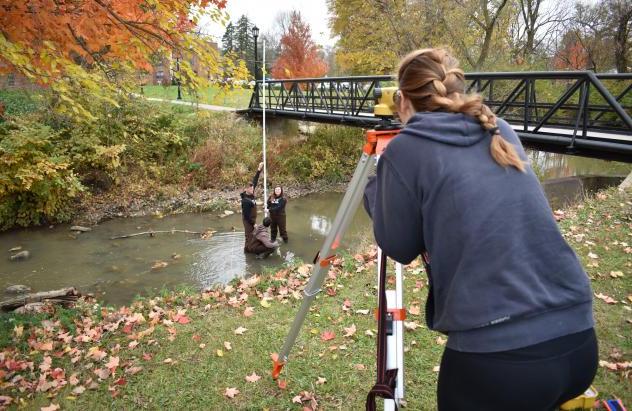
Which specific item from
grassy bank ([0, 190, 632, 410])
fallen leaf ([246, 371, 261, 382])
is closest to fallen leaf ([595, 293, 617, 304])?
grassy bank ([0, 190, 632, 410])

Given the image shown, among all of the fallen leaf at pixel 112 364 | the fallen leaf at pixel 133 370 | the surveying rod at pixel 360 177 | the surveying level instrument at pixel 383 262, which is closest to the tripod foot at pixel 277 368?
the surveying rod at pixel 360 177

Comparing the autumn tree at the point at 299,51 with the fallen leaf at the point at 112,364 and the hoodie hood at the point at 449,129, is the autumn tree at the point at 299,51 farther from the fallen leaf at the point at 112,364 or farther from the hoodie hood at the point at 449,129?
the hoodie hood at the point at 449,129

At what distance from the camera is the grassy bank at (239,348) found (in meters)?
3.69

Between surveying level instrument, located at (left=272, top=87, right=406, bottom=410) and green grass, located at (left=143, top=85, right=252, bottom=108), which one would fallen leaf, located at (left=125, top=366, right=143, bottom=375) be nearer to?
surveying level instrument, located at (left=272, top=87, right=406, bottom=410)

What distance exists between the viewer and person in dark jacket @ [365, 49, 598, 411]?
1.30 metres

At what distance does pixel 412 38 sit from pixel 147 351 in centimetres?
1864

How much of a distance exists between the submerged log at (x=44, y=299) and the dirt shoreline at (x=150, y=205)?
684 centimetres

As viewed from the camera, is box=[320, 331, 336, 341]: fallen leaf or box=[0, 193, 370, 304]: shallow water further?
box=[0, 193, 370, 304]: shallow water

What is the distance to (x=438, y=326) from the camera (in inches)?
57.7

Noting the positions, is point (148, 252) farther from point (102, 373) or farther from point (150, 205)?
point (102, 373)

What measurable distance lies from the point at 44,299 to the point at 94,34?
4.43m

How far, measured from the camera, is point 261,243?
377 inches

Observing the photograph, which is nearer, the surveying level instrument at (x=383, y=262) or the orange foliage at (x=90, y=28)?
the surveying level instrument at (x=383, y=262)

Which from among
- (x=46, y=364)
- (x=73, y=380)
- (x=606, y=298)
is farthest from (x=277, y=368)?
(x=606, y=298)
